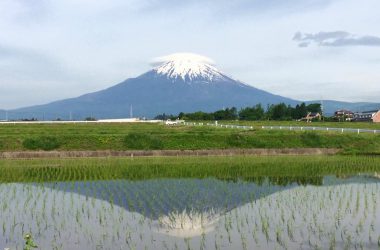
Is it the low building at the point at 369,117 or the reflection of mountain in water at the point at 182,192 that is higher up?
the low building at the point at 369,117

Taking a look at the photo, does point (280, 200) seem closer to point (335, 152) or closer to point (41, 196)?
point (41, 196)

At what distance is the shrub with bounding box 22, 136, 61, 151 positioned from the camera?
96.7ft

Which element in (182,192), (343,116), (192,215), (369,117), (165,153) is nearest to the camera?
(192,215)

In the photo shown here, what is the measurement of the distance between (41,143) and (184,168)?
38.4ft

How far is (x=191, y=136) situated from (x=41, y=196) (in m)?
17.8

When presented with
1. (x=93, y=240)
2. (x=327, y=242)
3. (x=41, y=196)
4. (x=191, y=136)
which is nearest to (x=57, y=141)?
(x=191, y=136)

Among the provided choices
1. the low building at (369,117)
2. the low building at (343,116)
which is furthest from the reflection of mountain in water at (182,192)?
the low building at (369,117)

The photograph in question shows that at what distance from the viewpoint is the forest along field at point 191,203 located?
9.61 metres

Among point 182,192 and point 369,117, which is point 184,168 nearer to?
point 182,192

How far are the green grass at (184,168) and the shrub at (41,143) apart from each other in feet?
9.16

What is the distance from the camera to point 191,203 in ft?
43.6

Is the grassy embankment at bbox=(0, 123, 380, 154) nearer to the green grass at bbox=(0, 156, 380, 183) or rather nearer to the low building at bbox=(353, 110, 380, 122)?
the green grass at bbox=(0, 156, 380, 183)

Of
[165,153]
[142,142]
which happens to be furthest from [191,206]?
[142,142]

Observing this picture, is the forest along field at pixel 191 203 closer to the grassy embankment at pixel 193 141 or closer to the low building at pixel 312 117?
the grassy embankment at pixel 193 141
